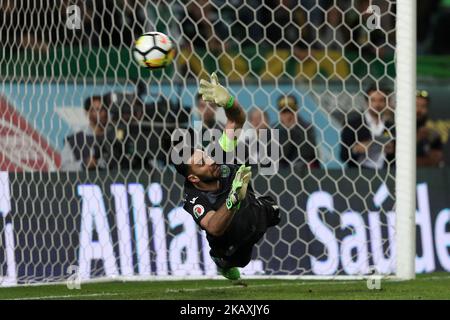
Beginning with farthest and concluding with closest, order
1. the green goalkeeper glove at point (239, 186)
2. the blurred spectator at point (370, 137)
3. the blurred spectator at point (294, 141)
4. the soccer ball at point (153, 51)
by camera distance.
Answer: the blurred spectator at point (294, 141), the blurred spectator at point (370, 137), the soccer ball at point (153, 51), the green goalkeeper glove at point (239, 186)

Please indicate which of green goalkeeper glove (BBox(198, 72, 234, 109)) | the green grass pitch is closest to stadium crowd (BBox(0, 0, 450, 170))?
the green grass pitch

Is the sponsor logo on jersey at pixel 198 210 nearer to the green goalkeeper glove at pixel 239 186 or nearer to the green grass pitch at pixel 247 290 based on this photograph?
the green goalkeeper glove at pixel 239 186

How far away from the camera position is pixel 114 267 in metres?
11.7

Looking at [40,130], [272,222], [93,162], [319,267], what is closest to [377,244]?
[319,267]

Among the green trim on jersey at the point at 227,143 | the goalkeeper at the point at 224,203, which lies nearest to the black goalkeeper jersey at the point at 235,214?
the goalkeeper at the point at 224,203

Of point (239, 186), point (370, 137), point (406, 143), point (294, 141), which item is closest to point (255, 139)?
point (294, 141)

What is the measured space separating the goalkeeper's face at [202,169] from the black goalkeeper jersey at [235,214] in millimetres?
61

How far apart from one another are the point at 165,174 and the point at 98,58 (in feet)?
5.88

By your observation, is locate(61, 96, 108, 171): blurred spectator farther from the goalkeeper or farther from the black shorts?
the black shorts

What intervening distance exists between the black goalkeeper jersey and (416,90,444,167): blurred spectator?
470 centimetres

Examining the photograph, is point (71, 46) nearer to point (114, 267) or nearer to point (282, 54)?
point (114, 267)

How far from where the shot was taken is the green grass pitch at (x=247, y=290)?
8438 mm

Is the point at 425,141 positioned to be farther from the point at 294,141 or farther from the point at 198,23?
the point at 198,23

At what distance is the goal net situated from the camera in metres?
11.6
